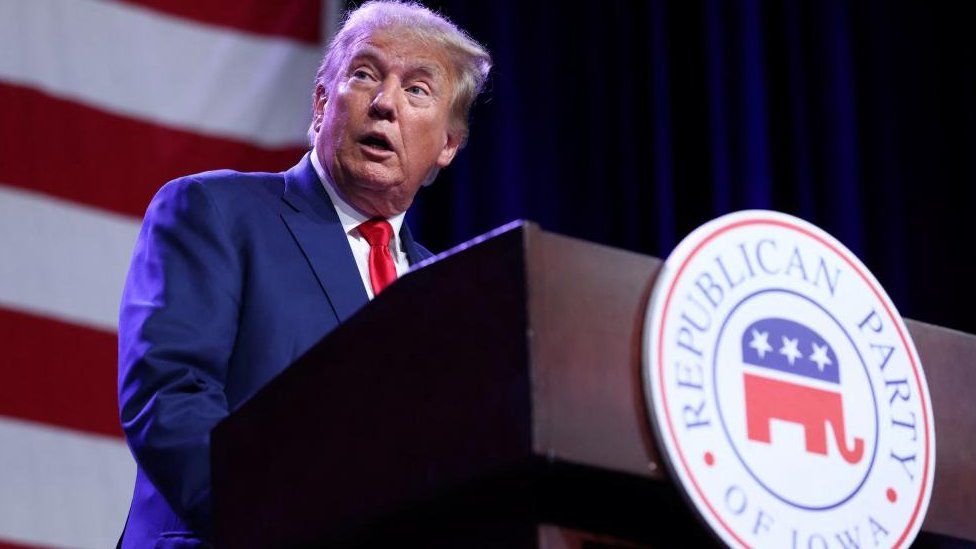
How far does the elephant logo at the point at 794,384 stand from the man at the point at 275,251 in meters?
0.45

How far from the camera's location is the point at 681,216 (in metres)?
3.27

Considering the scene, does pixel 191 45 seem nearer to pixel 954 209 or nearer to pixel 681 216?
Result: pixel 681 216

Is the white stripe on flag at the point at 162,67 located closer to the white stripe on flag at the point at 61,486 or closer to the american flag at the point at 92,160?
the american flag at the point at 92,160

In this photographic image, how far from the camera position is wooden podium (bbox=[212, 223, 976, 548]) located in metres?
0.84

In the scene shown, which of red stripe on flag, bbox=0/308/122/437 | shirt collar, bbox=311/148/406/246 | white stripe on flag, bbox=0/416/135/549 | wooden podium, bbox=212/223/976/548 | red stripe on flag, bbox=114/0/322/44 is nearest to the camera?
wooden podium, bbox=212/223/976/548

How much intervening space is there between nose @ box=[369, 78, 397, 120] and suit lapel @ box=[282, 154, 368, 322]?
13 centimetres

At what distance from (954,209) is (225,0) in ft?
5.53

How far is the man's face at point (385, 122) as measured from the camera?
177cm

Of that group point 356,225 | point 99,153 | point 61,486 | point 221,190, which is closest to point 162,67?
point 99,153

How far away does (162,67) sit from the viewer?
9.59 ft

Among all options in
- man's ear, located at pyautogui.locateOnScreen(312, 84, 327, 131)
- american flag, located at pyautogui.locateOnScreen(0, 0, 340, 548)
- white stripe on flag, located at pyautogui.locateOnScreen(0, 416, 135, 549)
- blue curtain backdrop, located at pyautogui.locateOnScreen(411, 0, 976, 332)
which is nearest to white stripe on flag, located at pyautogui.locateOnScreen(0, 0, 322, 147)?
american flag, located at pyautogui.locateOnScreen(0, 0, 340, 548)

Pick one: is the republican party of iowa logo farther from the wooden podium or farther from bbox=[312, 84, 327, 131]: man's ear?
bbox=[312, 84, 327, 131]: man's ear

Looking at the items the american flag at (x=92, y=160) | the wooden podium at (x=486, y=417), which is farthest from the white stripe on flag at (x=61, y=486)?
the wooden podium at (x=486, y=417)

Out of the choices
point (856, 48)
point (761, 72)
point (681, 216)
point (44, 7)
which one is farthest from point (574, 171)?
point (44, 7)
